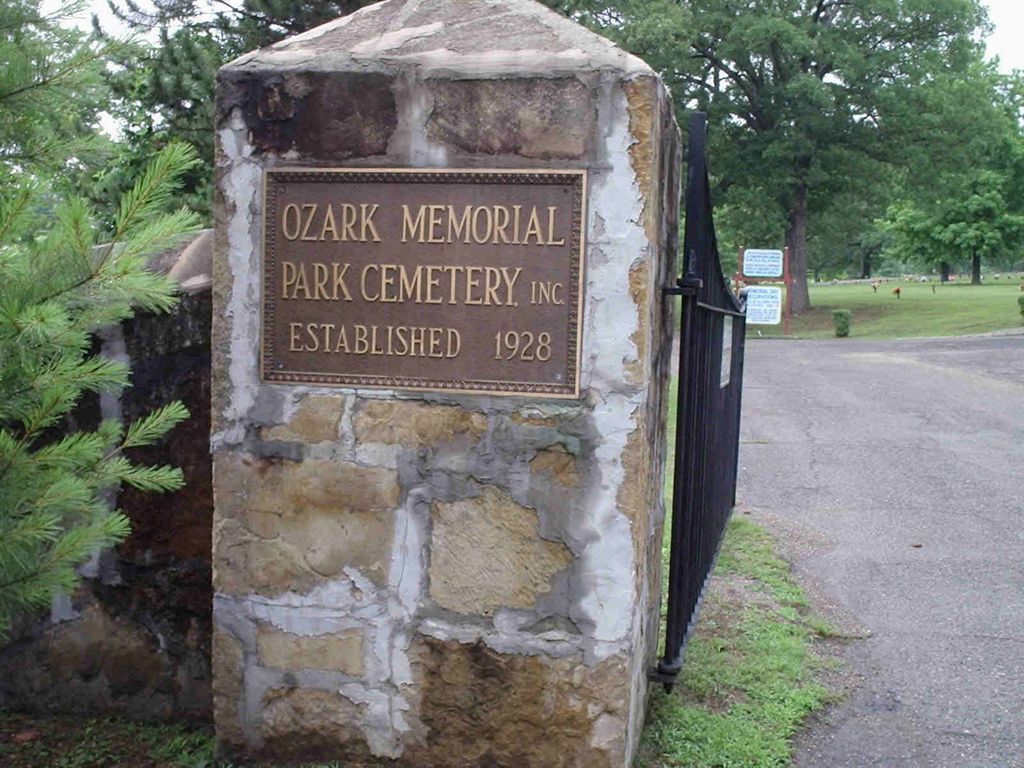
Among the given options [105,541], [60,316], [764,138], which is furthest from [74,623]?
[764,138]

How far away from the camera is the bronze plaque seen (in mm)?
2801

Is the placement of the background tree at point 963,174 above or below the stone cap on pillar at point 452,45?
above

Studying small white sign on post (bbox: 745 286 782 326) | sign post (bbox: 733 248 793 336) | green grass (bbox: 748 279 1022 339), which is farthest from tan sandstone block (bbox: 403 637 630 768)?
green grass (bbox: 748 279 1022 339)

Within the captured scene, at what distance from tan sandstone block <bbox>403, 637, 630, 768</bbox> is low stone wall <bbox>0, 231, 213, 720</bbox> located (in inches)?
36.8

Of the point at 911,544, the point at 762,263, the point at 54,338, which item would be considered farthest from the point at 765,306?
the point at 54,338

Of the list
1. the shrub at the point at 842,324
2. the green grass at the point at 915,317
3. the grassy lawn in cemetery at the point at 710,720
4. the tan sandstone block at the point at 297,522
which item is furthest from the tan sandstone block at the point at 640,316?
the shrub at the point at 842,324

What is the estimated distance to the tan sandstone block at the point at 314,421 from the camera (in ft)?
9.73

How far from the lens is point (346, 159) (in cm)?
291

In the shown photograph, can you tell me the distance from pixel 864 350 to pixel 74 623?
802 inches

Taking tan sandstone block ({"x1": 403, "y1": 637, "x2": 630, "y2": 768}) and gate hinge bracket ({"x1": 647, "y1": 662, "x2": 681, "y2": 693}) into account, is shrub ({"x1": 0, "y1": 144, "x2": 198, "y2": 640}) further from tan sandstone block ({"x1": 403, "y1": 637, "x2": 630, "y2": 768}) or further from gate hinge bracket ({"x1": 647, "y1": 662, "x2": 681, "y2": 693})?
gate hinge bracket ({"x1": 647, "y1": 662, "x2": 681, "y2": 693})

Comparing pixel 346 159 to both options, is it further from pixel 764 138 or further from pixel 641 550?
pixel 764 138

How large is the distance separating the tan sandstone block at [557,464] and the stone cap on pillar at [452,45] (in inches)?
39.2

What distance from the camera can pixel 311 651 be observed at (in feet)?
10.0

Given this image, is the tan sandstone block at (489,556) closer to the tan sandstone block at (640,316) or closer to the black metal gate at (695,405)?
the tan sandstone block at (640,316)
